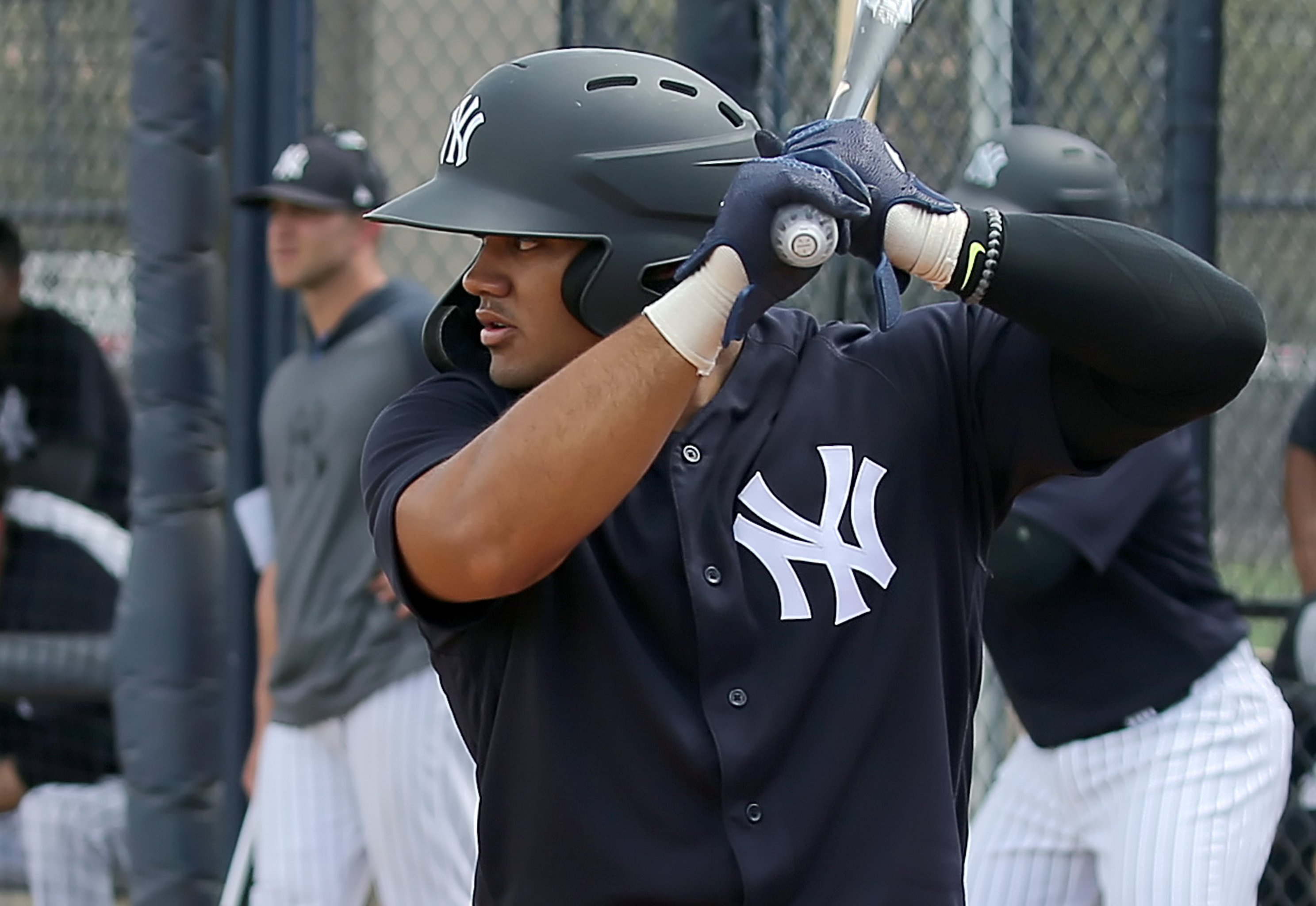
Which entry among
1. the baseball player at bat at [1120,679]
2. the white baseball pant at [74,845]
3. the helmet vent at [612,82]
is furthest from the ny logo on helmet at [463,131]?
the white baseball pant at [74,845]

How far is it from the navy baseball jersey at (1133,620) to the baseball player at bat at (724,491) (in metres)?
1.18

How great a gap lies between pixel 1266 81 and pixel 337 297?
2.61 metres

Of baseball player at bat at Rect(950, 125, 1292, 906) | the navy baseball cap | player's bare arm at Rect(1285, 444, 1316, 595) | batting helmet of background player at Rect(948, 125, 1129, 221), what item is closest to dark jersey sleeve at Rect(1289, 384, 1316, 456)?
player's bare arm at Rect(1285, 444, 1316, 595)

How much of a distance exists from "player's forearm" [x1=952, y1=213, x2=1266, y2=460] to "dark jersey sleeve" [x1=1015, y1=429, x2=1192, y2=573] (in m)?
1.07

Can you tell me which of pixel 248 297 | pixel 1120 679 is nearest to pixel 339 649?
pixel 248 297

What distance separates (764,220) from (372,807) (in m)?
2.52

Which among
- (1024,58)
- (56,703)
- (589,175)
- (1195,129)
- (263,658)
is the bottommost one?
(56,703)

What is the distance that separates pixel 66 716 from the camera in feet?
15.5

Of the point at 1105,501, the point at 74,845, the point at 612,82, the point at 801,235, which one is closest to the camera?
the point at 801,235

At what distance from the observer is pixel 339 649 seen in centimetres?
385

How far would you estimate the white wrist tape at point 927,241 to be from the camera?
1652mm

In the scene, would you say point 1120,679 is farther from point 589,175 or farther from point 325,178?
point 325,178

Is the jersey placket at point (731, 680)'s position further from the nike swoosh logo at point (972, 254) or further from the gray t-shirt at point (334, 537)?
the gray t-shirt at point (334, 537)

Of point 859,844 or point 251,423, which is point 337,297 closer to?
point 251,423
